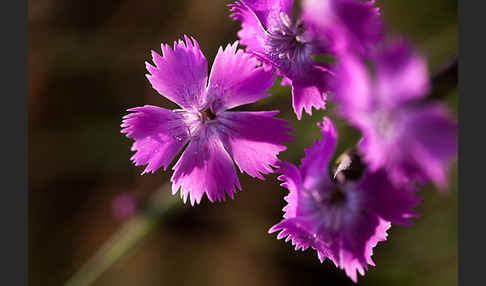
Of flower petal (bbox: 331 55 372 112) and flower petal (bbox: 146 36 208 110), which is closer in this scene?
flower petal (bbox: 331 55 372 112)

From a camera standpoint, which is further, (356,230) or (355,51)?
(356,230)

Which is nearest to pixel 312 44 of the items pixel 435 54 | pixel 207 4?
pixel 435 54

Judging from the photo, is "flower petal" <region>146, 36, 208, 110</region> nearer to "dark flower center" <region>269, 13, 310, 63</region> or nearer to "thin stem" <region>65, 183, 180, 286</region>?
"dark flower center" <region>269, 13, 310, 63</region>

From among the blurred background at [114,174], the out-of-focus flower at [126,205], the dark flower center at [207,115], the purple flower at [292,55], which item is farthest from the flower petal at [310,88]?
the blurred background at [114,174]

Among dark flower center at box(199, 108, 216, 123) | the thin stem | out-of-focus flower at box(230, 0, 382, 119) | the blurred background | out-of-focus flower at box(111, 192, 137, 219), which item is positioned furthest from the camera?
the blurred background

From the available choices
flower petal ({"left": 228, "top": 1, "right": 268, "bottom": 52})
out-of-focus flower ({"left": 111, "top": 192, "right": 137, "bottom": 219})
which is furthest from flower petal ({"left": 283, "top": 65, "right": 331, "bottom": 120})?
out-of-focus flower ({"left": 111, "top": 192, "right": 137, "bottom": 219})

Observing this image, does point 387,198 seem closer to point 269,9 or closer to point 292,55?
point 292,55

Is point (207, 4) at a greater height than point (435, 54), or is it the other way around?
point (207, 4)

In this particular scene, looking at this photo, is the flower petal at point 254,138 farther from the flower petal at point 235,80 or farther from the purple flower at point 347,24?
the purple flower at point 347,24

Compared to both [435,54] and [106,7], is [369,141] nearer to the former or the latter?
[435,54]
